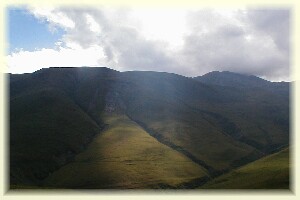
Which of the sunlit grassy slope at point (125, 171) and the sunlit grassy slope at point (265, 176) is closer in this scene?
the sunlit grassy slope at point (265, 176)

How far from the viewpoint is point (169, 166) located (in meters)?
185

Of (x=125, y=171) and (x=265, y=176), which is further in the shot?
(x=125, y=171)

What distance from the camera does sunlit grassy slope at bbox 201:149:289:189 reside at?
99438 millimetres

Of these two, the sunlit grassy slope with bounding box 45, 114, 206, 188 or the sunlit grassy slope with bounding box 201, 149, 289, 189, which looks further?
the sunlit grassy slope with bounding box 45, 114, 206, 188

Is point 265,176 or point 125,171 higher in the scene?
point 265,176

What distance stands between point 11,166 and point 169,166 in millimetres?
72302

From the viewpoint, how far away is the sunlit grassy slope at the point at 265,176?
326ft

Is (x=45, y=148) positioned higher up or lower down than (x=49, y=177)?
higher up

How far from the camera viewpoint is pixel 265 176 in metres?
114
